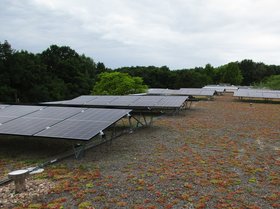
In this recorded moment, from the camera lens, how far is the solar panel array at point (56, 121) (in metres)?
8.21

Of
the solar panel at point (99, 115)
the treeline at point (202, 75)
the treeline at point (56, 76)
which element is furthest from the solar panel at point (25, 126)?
the treeline at point (202, 75)

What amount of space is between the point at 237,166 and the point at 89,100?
1336 cm

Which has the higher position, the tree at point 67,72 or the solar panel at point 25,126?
the tree at point 67,72

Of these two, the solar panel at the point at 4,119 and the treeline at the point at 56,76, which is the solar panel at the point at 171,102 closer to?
the solar panel at the point at 4,119

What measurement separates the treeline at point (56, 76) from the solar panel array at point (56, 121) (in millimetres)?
37590

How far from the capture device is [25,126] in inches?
351

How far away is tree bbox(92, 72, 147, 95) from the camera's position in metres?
38.3

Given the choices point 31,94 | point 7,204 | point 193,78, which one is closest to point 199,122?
point 7,204

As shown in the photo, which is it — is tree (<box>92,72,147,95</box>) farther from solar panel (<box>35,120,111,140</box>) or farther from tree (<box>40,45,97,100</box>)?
solar panel (<box>35,120,111,140</box>)

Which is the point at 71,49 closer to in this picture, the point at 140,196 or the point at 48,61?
the point at 48,61

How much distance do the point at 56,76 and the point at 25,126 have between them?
51.9 meters

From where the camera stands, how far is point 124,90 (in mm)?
38312

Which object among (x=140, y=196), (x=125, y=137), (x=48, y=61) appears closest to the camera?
(x=140, y=196)

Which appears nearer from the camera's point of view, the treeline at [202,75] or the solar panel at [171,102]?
the solar panel at [171,102]
